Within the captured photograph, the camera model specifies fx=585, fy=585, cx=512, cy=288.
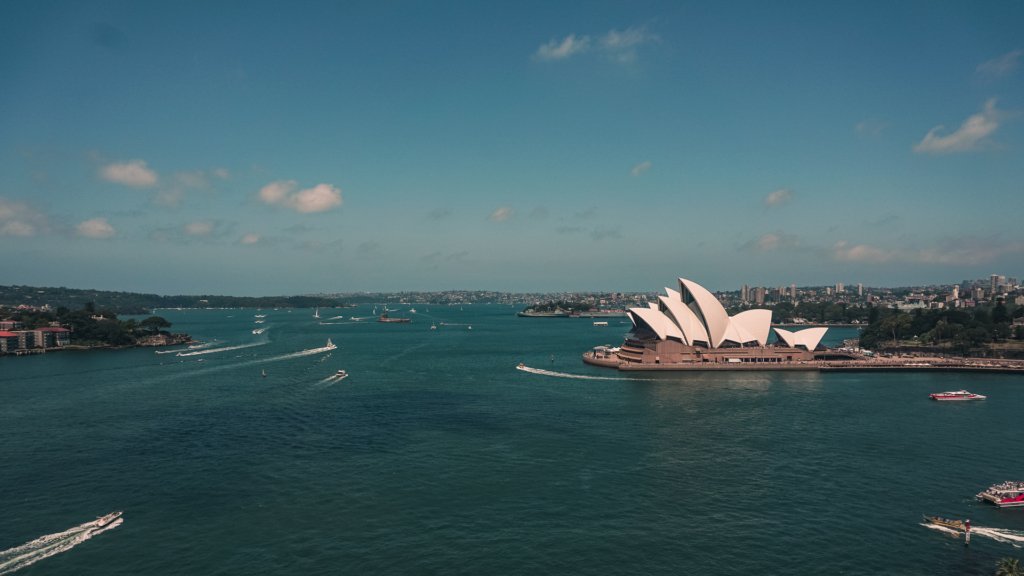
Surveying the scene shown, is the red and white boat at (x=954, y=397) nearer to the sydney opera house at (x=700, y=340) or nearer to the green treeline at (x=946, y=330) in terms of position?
the sydney opera house at (x=700, y=340)

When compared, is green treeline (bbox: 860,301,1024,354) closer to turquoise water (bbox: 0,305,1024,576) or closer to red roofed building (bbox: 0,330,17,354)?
turquoise water (bbox: 0,305,1024,576)

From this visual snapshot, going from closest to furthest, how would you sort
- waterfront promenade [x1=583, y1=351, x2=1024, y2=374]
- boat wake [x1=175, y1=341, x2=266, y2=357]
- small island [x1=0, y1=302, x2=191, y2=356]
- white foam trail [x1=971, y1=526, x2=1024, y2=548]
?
white foam trail [x1=971, y1=526, x2=1024, y2=548], waterfront promenade [x1=583, y1=351, x2=1024, y2=374], boat wake [x1=175, y1=341, x2=266, y2=357], small island [x1=0, y1=302, x2=191, y2=356]

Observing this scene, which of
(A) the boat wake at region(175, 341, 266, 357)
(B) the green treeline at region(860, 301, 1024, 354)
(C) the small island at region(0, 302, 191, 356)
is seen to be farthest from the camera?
(C) the small island at region(0, 302, 191, 356)

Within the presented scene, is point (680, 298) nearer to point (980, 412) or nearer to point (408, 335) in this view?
point (980, 412)

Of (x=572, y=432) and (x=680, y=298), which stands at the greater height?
(x=680, y=298)

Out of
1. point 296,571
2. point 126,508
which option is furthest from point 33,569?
point 296,571

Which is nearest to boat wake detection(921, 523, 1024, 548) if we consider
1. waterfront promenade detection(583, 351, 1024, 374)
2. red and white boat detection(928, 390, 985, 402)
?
red and white boat detection(928, 390, 985, 402)

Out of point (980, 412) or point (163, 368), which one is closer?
point (980, 412)
